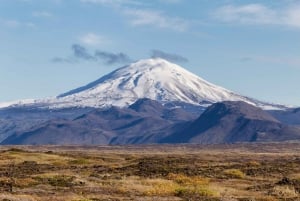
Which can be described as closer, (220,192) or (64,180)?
(220,192)

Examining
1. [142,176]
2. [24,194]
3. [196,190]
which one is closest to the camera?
[24,194]

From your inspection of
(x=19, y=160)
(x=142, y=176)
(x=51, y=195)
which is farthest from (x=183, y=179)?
(x=19, y=160)

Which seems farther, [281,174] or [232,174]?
[281,174]

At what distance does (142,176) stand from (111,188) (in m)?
11.8

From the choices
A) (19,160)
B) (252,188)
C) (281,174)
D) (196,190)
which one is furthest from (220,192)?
(19,160)

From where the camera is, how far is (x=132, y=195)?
41.3 metres

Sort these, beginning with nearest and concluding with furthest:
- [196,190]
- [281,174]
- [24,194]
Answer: [24,194], [196,190], [281,174]

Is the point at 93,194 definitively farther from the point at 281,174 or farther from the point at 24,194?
the point at 281,174

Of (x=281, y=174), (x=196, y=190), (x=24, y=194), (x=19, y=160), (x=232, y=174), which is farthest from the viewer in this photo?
(x=19, y=160)

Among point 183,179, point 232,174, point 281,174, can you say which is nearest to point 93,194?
point 183,179

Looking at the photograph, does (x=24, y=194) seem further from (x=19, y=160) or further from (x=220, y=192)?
(x=19, y=160)

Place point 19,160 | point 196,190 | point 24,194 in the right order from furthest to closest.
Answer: point 19,160
point 196,190
point 24,194

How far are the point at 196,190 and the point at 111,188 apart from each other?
6341mm

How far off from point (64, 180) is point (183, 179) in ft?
32.4
